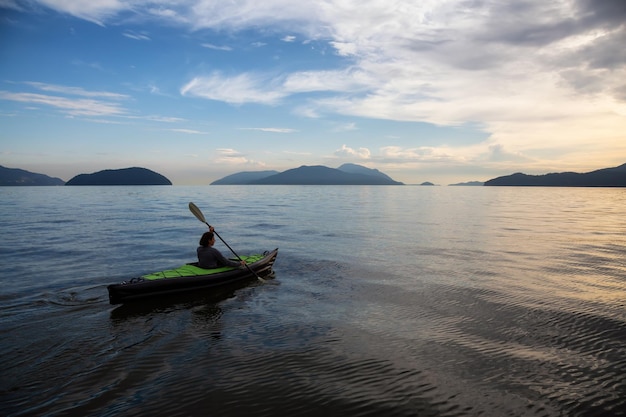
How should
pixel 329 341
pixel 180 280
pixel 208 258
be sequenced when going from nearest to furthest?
pixel 329 341 → pixel 180 280 → pixel 208 258

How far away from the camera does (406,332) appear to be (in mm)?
9484

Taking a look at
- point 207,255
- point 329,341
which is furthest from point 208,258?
point 329,341

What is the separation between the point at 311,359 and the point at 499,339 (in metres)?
4.86

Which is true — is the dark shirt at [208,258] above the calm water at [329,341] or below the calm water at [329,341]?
above

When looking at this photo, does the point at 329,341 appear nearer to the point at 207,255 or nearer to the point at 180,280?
the point at 180,280

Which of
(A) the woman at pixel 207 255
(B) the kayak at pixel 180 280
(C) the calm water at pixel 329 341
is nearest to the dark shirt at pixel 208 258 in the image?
(A) the woman at pixel 207 255

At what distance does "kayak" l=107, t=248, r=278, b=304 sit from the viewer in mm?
11062

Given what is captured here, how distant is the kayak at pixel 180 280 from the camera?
11.1 m

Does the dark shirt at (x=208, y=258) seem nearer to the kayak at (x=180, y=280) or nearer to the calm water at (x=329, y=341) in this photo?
the kayak at (x=180, y=280)

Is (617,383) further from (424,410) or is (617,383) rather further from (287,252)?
(287,252)

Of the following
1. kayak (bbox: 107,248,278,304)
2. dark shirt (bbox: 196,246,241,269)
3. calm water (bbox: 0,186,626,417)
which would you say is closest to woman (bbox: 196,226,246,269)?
dark shirt (bbox: 196,246,241,269)

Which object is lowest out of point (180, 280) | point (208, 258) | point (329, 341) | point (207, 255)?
point (329, 341)

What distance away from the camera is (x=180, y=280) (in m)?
12.2

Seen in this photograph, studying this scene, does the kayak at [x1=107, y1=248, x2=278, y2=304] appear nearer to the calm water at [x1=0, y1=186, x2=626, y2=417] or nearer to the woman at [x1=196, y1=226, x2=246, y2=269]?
the woman at [x1=196, y1=226, x2=246, y2=269]
